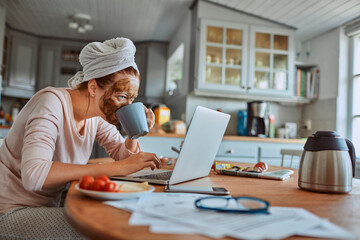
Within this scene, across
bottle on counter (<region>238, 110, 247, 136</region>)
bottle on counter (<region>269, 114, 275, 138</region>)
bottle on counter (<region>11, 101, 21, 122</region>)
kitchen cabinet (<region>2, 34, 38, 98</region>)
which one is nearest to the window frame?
bottle on counter (<region>269, 114, 275, 138</region>)

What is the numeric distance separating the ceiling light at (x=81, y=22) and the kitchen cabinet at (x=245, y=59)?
5.64 ft

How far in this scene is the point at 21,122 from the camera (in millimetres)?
1154

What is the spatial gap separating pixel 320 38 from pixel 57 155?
346 cm

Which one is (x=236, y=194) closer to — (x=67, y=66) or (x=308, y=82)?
(x=308, y=82)

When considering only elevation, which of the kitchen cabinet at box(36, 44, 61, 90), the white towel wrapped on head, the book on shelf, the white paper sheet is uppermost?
the kitchen cabinet at box(36, 44, 61, 90)

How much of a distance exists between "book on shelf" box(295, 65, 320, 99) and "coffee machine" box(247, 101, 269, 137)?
0.50 meters

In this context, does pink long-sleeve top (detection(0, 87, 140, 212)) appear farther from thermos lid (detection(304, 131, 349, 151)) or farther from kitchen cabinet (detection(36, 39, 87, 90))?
kitchen cabinet (detection(36, 39, 87, 90))

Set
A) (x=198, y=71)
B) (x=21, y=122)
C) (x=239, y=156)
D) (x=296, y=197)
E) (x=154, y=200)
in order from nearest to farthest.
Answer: (x=154, y=200)
(x=296, y=197)
(x=21, y=122)
(x=239, y=156)
(x=198, y=71)

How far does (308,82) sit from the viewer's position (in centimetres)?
373

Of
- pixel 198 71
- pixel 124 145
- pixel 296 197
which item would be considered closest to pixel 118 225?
pixel 296 197

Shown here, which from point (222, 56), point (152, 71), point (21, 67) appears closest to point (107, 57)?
point (222, 56)

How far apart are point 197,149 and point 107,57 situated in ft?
1.59

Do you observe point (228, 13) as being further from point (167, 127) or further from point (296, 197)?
point (296, 197)

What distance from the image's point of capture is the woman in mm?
929
